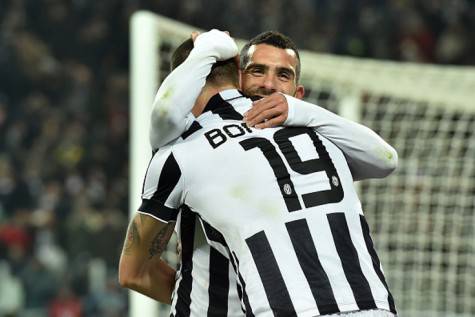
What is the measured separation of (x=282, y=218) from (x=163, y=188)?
0.36m

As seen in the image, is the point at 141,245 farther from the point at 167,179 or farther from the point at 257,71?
the point at 257,71

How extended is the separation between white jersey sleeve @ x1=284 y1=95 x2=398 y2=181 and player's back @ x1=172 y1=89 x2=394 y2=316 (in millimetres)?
74

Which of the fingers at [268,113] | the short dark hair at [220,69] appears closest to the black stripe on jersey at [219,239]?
the fingers at [268,113]

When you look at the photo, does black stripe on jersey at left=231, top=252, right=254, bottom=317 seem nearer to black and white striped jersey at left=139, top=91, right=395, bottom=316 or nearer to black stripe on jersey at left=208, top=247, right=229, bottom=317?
black and white striped jersey at left=139, top=91, right=395, bottom=316

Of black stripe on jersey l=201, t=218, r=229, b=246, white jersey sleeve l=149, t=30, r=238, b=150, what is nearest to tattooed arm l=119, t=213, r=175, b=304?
black stripe on jersey l=201, t=218, r=229, b=246

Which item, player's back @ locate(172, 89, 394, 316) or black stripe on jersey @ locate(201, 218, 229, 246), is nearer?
player's back @ locate(172, 89, 394, 316)

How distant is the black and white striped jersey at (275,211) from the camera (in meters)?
2.69

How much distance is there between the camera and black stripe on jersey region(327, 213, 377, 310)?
2723 mm

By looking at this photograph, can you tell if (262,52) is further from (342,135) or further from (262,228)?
(262,228)

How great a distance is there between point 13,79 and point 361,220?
1071 centimetres

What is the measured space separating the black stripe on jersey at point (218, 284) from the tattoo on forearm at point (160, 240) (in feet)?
0.46

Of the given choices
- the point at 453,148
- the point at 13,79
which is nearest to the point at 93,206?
the point at 13,79

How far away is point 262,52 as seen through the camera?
10.5ft

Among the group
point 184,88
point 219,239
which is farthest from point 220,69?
point 219,239
